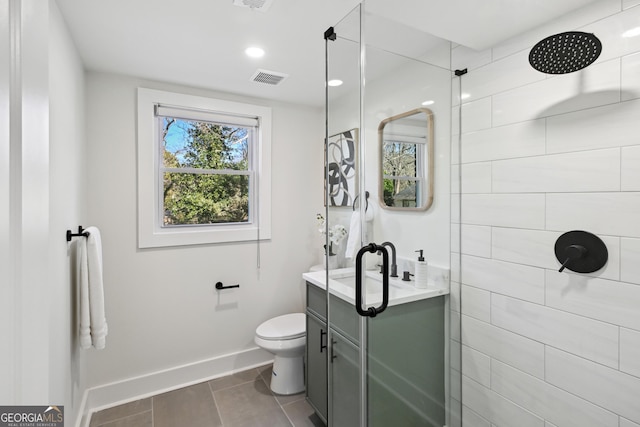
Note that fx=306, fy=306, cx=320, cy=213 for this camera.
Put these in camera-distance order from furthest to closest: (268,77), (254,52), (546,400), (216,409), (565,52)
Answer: (268,77) → (216,409) → (254,52) → (546,400) → (565,52)

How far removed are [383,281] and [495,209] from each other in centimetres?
59

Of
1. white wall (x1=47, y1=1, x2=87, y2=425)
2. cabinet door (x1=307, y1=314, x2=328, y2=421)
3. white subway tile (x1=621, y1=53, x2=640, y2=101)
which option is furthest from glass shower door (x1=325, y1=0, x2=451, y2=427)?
white wall (x1=47, y1=1, x2=87, y2=425)

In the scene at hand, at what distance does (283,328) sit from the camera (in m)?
2.34

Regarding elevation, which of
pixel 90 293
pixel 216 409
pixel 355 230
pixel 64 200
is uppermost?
pixel 64 200

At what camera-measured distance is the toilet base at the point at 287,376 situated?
2.29 m

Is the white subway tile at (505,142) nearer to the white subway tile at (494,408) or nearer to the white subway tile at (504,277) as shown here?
the white subway tile at (504,277)

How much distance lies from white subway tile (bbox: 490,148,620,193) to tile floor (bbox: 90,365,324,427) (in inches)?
72.7

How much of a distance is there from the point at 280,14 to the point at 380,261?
1.30 meters

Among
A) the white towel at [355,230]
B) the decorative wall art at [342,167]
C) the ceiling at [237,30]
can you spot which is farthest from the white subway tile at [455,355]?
the ceiling at [237,30]

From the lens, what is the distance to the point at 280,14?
1523mm

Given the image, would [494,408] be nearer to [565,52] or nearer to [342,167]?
[342,167]

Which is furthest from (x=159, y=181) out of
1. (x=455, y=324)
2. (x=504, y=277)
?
(x=504, y=277)

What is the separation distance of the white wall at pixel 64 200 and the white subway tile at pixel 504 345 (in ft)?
5.97

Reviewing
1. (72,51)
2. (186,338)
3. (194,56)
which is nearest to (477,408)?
(186,338)
